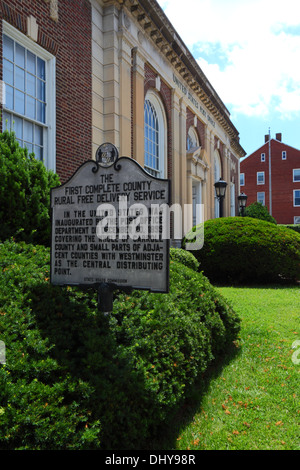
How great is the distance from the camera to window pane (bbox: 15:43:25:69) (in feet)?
25.9

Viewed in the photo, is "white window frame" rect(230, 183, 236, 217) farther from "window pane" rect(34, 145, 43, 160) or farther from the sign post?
the sign post

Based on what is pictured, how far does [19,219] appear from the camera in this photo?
498cm

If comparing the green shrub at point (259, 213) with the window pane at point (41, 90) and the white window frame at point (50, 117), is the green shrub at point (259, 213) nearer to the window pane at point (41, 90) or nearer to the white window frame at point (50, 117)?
the white window frame at point (50, 117)

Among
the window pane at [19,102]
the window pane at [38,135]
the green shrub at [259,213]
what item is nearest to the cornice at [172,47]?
the window pane at [19,102]

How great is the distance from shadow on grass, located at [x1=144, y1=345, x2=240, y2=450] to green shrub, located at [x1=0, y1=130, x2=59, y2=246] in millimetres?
2850

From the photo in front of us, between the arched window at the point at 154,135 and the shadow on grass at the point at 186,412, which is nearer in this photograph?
the shadow on grass at the point at 186,412

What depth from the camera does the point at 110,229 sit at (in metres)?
3.61

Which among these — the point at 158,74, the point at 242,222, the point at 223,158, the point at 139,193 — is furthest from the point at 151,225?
the point at 223,158

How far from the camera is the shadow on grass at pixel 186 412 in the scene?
9.88 ft

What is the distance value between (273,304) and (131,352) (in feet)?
18.9

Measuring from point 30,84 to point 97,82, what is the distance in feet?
8.72

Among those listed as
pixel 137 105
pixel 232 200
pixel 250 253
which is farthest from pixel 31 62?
pixel 232 200

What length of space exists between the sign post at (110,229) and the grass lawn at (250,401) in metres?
1.30

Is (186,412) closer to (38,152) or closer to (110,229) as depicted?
(110,229)
